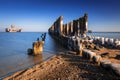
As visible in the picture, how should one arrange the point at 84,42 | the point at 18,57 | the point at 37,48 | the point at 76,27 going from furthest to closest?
the point at 76,27 < the point at 84,42 < the point at 37,48 < the point at 18,57

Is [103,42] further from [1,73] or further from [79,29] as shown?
[1,73]

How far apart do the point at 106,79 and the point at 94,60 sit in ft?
8.62

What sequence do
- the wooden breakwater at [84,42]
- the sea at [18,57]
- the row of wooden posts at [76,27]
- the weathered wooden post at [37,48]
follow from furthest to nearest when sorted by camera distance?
1. the row of wooden posts at [76,27]
2. the weathered wooden post at [37,48]
3. the sea at [18,57]
4. the wooden breakwater at [84,42]

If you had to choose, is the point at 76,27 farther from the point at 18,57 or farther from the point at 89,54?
the point at 89,54

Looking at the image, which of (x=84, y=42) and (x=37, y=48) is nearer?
(x=37, y=48)

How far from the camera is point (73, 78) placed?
532 cm

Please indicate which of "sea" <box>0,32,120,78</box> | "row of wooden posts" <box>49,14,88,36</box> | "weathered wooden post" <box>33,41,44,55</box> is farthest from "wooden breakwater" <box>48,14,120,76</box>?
"weathered wooden post" <box>33,41,44,55</box>

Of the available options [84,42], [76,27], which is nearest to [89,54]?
[84,42]

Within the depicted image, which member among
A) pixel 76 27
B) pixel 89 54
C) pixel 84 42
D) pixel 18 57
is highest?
pixel 76 27

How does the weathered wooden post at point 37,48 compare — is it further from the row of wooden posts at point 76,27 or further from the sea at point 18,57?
the row of wooden posts at point 76,27

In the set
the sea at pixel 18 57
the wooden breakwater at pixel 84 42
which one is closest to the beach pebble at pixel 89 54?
the wooden breakwater at pixel 84 42

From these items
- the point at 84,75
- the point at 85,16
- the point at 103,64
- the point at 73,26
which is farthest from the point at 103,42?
the point at 84,75

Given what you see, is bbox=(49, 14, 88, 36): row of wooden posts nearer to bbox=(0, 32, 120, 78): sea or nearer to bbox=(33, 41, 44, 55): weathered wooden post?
bbox=(0, 32, 120, 78): sea

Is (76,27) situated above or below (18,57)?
above
